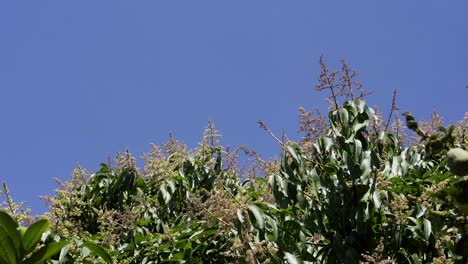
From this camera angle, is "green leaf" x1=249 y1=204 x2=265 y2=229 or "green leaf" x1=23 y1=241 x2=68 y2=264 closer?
"green leaf" x1=23 y1=241 x2=68 y2=264

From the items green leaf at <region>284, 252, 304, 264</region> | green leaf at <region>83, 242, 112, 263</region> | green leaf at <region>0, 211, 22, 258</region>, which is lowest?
green leaf at <region>0, 211, 22, 258</region>

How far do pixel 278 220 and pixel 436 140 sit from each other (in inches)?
77.2

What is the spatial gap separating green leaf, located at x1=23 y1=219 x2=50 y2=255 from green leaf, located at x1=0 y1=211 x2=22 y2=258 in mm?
23

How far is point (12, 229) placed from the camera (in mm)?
2143

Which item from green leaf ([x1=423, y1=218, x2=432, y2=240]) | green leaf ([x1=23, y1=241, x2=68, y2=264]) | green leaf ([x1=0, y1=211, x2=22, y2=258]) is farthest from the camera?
green leaf ([x1=423, y1=218, x2=432, y2=240])

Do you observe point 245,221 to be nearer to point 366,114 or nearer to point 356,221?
point 356,221

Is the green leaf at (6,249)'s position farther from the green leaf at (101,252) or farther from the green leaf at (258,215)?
the green leaf at (258,215)

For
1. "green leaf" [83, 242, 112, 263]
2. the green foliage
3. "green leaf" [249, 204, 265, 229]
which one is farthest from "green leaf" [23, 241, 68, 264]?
"green leaf" [249, 204, 265, 229]

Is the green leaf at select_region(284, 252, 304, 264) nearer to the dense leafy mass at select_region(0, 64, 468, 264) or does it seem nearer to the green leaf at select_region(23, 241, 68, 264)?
the dense leafy mass at select_region(0, 64, 468, 264)

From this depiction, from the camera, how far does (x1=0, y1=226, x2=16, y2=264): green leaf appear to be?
213 centimetres

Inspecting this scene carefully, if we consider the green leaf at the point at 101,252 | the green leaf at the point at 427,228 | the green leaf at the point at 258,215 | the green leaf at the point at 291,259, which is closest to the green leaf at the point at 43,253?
the green leaf at the point at 101,252

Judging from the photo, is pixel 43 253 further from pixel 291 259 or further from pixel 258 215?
pixel 291 259

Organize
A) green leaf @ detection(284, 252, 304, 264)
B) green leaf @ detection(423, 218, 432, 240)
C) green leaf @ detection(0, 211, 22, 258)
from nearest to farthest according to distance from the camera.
A: green leaf @ detection(0, 211, 22, 258) < green leaf @ detection(284, 252, 304, 264) < green leaf @ detection(423, 218, 432, 240)

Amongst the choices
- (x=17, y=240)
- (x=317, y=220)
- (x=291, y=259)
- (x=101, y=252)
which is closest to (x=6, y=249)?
(x=17, y=240)
